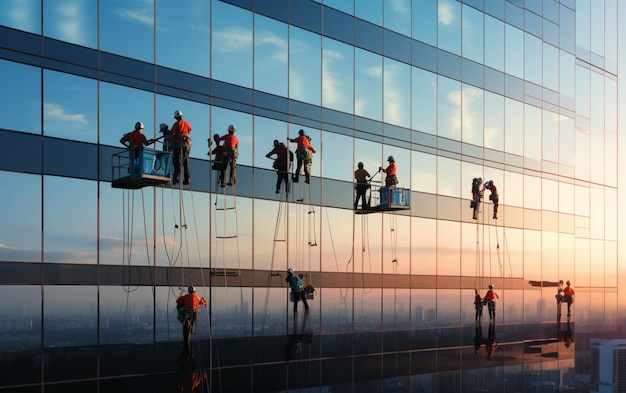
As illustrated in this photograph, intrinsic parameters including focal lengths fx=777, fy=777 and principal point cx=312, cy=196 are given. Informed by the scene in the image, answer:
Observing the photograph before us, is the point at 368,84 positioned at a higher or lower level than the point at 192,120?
higher

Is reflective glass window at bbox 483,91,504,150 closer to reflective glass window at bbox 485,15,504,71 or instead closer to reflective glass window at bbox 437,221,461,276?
reflective glass window at bbox 485,15,504,71

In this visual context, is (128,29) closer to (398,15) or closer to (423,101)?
(398,15)

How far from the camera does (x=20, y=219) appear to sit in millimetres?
24484

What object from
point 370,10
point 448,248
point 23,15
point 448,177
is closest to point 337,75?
point 370,10

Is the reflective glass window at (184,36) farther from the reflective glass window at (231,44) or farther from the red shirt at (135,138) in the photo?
the red shirt at (135,138)

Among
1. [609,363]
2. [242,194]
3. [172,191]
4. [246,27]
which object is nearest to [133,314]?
[172,191]

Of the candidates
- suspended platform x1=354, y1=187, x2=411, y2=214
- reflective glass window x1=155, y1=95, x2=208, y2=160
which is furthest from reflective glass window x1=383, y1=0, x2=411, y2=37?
reflective glass window x1=155, y1=95, x2=208, y2=160

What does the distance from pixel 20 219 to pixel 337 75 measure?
16917 mm

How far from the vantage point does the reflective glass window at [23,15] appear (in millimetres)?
24328

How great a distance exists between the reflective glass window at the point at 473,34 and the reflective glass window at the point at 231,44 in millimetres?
16521

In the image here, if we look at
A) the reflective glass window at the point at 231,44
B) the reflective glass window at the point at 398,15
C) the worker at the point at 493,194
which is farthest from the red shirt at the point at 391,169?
the worker at the point at 493,194

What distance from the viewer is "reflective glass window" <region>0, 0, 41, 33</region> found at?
79.8 ft

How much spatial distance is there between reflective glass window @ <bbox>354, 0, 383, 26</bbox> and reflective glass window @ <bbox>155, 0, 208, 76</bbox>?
8.93 metres

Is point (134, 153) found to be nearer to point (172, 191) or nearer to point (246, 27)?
point (172, 191)
